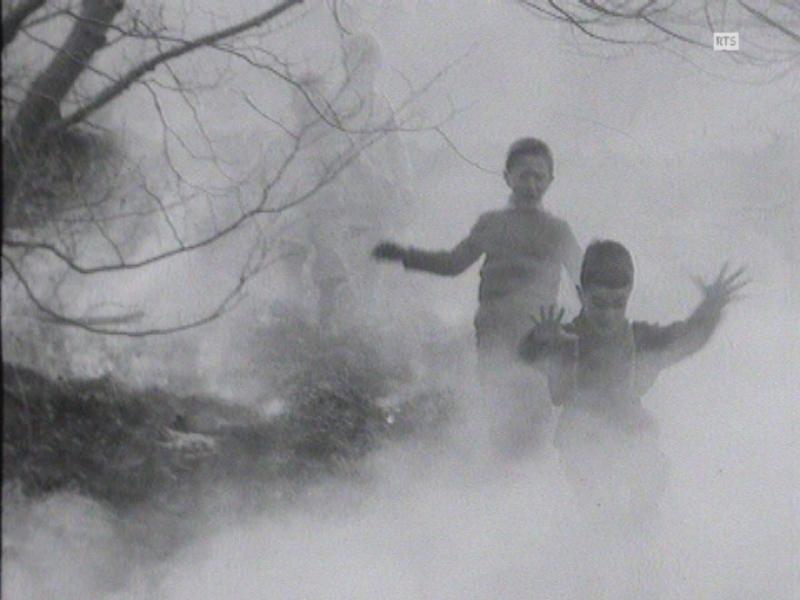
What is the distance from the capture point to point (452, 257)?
4.04 meters

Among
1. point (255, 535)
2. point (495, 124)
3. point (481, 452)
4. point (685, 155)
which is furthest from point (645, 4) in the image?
point (255, 535)


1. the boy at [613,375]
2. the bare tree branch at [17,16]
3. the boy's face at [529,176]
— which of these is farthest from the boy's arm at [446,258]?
the bare tree branch at [17,16]

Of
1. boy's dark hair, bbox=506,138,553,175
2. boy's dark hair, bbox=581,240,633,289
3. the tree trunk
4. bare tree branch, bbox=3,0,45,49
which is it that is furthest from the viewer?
boy's dark hair, bbox=506,138,553,175

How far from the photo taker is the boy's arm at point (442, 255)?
3.85 meters

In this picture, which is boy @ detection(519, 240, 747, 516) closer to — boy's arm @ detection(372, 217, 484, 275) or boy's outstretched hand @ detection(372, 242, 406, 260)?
boy's arm @ detection(372, 217, 484, 275)

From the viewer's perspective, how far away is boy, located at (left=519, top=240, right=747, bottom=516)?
3850 mm

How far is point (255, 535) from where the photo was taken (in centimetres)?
402

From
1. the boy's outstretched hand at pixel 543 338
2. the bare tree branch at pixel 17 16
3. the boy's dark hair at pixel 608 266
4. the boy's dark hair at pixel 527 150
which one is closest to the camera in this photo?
the bare tree branch at pixel 17 16

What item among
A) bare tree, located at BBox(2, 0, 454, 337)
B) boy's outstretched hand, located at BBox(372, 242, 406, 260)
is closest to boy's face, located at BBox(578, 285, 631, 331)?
boy's outstretched hand, located at BBox(372, 242, 406, 260)

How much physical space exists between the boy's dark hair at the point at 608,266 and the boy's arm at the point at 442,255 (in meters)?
0.43

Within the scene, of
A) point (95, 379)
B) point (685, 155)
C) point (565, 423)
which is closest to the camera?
point (95, 379)

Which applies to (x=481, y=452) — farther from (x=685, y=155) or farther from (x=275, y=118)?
(x=685, y=155)

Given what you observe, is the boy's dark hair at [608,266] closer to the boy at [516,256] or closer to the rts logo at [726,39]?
the boy at [516,256]

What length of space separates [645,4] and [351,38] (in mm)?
1108
